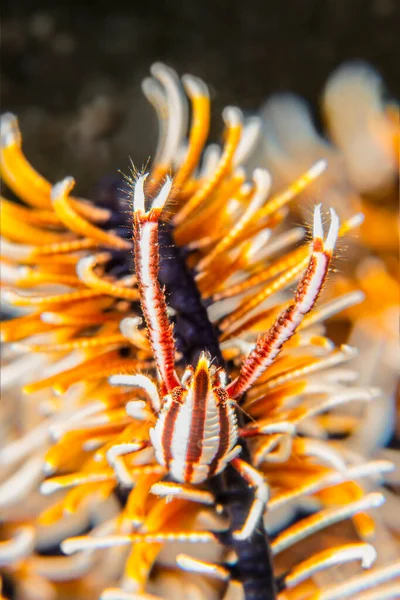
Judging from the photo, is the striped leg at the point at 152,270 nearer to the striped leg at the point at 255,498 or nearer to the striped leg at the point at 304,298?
the striped leg at the point at 304,298

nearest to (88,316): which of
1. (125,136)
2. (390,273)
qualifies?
(390,273)

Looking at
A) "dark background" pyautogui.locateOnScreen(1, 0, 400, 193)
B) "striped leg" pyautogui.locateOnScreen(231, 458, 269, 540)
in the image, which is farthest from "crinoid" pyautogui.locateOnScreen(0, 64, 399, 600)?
"dark background" pyautogui.locateOnScreen(1, 0, 400, 193)

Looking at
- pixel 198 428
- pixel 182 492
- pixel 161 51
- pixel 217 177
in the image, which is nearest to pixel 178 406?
pixel 198 428

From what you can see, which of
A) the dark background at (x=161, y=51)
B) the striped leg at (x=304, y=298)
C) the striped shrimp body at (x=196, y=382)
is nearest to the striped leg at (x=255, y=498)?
the striped shrimp body at (x=196, y=382)

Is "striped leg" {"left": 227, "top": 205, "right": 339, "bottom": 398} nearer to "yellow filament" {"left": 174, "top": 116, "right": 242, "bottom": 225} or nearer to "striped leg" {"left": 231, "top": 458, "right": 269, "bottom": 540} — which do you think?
"striped leg" {"left": 231, "top": 458, "right": 269, "bottom": 540}

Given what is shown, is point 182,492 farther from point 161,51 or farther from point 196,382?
→ point 161,51

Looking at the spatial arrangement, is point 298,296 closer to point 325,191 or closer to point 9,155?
point 9,155
